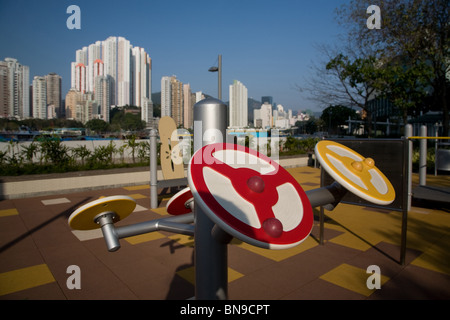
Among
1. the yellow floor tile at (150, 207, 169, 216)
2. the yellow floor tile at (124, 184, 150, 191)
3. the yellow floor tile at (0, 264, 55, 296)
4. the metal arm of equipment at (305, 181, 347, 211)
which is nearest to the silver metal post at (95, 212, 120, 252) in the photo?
the metal arm of equipment at (305, 181, 347, 211)

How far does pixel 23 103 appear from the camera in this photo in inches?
4446

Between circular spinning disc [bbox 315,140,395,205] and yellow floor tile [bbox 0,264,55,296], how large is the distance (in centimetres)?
392

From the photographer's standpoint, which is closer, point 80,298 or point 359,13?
point 80,298

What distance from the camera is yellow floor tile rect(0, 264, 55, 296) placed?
12.0ft

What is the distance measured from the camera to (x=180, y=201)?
4.90 ft

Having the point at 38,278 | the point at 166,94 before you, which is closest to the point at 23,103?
the point at 166,94

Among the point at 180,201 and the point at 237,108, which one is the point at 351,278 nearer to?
the point at 180,201

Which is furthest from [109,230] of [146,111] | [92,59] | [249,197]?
[146,111]

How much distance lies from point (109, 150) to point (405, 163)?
1063cm

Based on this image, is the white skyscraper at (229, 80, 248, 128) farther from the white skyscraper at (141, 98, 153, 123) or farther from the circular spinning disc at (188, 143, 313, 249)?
the white skyscraper at (141, 98, 153, 123)

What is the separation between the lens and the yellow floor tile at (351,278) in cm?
361

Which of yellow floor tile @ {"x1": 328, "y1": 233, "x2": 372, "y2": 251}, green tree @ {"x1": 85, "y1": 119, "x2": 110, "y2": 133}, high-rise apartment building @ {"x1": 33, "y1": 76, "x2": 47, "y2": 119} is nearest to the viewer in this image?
yellow floor tile @ {"x1": 328, "y1": 233, "x2": 372, "y2": 251}

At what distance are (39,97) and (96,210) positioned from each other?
15125 cm
